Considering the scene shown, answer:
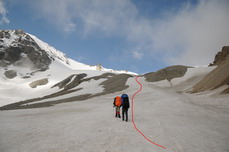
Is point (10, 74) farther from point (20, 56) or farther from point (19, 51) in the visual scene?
point (19, 51)

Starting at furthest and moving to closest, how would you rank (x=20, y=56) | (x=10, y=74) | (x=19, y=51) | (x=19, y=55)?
1. (x=19, y=51)
2. (x=19, y=55)
3. (x=20, y=56)
4. (x=10, y=74)

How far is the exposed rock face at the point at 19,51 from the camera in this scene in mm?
137625

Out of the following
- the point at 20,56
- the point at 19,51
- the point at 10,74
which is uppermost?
the point at 19,51

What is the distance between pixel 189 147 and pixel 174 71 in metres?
43.9

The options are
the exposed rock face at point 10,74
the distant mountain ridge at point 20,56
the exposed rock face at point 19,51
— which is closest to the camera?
the exposed rock face at point 10,74

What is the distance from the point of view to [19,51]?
5837 inches

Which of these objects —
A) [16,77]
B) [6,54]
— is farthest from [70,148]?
[6,54]

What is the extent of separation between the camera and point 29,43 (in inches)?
6260

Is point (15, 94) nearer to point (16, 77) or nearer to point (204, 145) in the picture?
point (16, 77)

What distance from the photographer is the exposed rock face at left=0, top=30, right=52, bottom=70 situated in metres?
138

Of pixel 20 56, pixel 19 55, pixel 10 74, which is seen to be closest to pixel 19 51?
pixel 19 55

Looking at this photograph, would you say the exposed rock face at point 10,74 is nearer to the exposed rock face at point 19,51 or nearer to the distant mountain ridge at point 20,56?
the distant mountain ridge at point 20,56

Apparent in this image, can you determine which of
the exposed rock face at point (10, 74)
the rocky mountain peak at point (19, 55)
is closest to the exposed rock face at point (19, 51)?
the rocky mountain peak at point (19, 55)

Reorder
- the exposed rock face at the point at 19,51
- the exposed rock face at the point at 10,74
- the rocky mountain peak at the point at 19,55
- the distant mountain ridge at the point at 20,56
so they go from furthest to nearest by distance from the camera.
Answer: the exposed rock face at the point at 19,51, the rocky mountain peak at the point at 19,55, the distant mountain ridge at the point at 20,56, the exposed rock face at the point at 10,74
